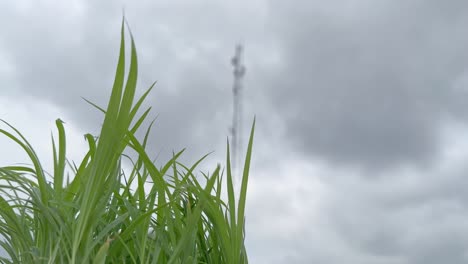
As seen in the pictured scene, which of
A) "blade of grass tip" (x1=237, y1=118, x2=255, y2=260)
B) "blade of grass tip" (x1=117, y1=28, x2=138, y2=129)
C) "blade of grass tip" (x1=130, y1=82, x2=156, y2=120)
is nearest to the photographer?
"blade of grass tip" (x1=117, y1=28, x2=138, y2=129)

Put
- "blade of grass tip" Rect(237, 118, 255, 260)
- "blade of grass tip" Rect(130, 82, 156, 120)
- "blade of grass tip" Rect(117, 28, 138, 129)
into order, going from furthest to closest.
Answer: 1. "blade of grass tip" Rect(237, 118, 255, 260)
2. "blade of grass tip" Rect(130, 82, 156, 120)
3. "blade of grass tip" Rect(117, 28, 138, 129)

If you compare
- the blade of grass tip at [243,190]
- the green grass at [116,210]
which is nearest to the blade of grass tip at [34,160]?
the green grass at [116,210]

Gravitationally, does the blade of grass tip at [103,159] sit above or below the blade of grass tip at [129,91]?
below

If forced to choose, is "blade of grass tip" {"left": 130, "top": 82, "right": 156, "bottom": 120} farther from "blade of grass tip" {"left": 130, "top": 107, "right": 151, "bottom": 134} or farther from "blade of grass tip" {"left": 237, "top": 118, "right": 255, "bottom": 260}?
"blade of grass tip" {"left": 237, "top": 118, "right": 255, "bottom": 260}

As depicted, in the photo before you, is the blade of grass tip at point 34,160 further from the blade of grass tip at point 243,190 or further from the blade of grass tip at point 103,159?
the blade of grass tip at point 243,190

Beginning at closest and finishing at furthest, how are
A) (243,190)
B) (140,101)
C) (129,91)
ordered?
1. (129,91)
2. (140,101)
3. (243,190)

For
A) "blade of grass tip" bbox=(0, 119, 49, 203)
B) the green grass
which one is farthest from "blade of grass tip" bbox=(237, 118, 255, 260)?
"blade of grass tip" bbox=(0, 119, 49, 203)

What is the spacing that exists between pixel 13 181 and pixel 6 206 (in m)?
0.10

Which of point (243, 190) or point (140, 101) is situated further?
point (243, 190)

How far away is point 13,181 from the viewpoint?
1.76 meters

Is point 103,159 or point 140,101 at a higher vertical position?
point 140,101

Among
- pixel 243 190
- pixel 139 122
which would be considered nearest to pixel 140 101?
pixel 139 122

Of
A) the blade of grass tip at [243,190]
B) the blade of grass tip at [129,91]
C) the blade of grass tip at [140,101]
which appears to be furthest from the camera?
the blade of grass tip at [243,190]

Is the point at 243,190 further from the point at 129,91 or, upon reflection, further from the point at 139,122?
the point at 129,91
